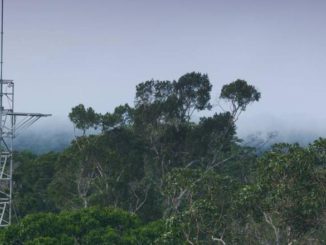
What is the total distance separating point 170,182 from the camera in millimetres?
25922

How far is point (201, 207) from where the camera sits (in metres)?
22.7

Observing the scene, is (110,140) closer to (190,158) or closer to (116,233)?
(190,158)

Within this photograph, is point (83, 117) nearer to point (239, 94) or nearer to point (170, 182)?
point (239, 94)

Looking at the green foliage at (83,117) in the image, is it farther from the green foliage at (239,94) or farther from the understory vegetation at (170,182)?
the green foliage at (239,94)

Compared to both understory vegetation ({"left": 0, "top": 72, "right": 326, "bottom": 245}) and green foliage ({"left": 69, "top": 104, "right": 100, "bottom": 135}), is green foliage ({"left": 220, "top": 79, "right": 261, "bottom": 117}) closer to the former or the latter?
understory vegetation ({"left": 0, "top": 72, "right": 326, "bottom": 245})

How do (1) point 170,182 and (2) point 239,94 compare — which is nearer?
(1) point 170,182

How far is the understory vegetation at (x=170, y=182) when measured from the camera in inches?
838

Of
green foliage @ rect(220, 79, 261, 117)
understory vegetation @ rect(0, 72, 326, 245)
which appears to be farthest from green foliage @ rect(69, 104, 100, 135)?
green foliage @ rect(220, 79, 261, 117)

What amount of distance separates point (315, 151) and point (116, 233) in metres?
9.36

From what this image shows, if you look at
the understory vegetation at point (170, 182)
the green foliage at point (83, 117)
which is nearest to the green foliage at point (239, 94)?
the understory vegetation at point (170, 182)

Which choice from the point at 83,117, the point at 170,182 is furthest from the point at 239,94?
the point at 170,182

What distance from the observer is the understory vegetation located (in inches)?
838

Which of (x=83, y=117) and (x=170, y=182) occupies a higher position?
(x=83, y=117)

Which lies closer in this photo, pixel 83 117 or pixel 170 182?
pixel 170 182
